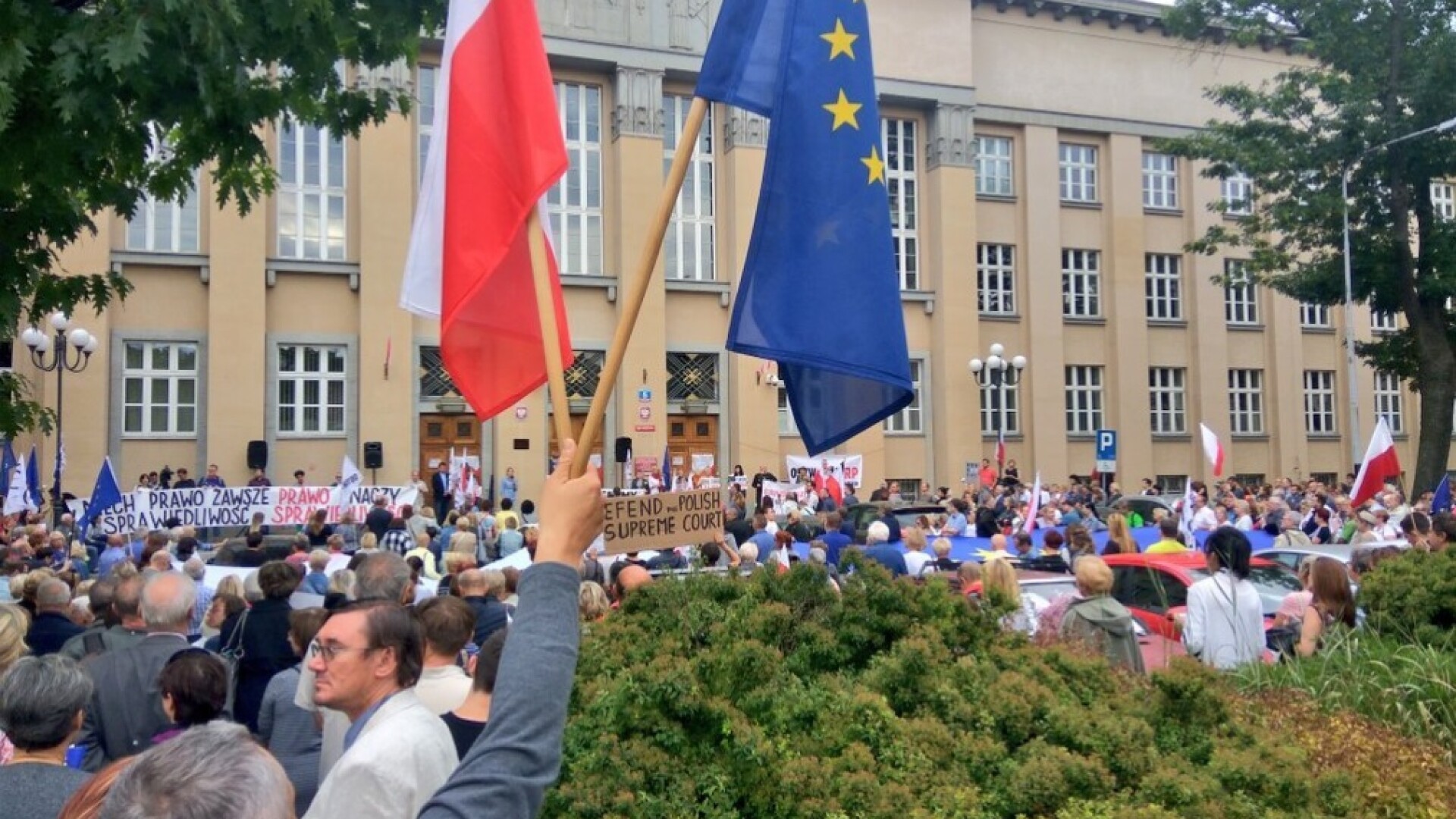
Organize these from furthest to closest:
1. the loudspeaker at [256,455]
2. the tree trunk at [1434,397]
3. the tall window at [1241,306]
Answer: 1. the tall window at [1241,306]
2. the loudspeaker at [256,455]
3. the tree trunk at [1434,397]

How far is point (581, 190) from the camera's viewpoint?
1411 inches

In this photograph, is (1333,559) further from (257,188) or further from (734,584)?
(257,188)

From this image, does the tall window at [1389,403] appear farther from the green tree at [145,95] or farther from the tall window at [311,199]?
the green tree at [145,95]

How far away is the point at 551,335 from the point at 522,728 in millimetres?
1535

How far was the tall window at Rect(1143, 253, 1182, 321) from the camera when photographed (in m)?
43.5

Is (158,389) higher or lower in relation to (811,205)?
higher

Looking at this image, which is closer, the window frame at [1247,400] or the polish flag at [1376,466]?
the polish flag at [1376,466]

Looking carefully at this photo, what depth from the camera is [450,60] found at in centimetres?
519

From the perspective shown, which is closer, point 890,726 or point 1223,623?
point 890,726

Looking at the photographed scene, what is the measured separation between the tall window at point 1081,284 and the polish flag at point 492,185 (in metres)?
38.6

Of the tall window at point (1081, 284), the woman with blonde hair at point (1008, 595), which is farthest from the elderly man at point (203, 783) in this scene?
the tall window at point (1081, 284)

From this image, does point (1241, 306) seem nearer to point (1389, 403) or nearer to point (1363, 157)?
point (1389, 403)

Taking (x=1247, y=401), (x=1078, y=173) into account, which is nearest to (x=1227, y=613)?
(x=1078, y=173)

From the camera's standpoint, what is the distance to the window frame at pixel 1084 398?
4156 centimetres
